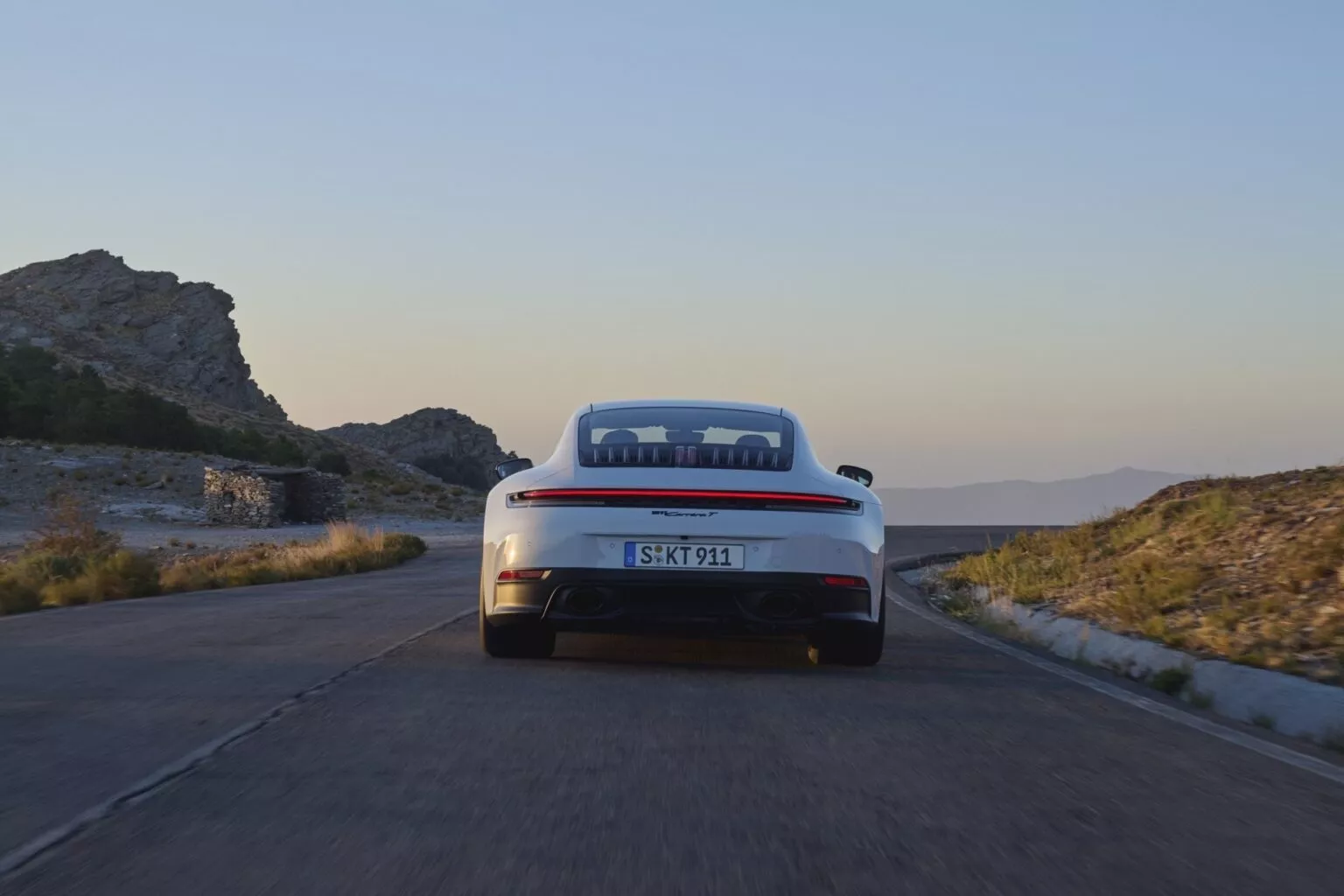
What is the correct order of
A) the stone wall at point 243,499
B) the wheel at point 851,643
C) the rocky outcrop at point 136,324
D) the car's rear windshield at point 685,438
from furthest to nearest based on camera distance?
the rocky outcrop at point 136,324 → the stone wall at point 243,499 → the car's rear windshield at point 685,438 → the wheel at point 851,643

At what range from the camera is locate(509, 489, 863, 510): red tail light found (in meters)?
7.96

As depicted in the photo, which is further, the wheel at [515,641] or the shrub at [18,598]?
the shrub at [18,598]

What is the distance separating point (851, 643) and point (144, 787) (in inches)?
177

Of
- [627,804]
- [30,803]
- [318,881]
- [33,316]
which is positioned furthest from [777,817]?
[33,316]

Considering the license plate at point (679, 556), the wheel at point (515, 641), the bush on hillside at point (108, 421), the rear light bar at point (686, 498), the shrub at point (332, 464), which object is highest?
the bush on hillside at point (108, 421)

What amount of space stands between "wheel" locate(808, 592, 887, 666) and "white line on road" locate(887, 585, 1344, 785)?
1.20m

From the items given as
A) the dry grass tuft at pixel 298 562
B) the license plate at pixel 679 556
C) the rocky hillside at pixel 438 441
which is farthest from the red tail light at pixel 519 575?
the rocky hillside at pixel 438 441

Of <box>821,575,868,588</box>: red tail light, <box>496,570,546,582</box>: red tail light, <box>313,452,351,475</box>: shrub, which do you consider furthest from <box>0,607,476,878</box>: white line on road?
<box>313,452,351,475</box>: shrub

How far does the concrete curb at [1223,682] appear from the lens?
7207 millimetres

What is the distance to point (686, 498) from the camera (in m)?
7.96

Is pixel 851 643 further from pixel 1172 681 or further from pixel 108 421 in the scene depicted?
pixel 108 421

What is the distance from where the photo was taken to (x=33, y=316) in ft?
372

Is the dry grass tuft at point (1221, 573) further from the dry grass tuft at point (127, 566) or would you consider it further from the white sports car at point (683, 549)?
the dry grass tuft at point (127, 566)

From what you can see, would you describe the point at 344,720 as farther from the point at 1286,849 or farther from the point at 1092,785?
the point at 1286,849
